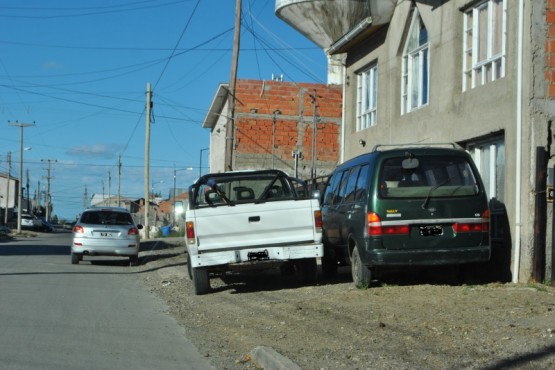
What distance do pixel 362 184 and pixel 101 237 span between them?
10.7 metres

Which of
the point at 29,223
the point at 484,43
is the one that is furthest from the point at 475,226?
the point at 29,223

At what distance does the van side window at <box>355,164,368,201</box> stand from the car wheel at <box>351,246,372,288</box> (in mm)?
810

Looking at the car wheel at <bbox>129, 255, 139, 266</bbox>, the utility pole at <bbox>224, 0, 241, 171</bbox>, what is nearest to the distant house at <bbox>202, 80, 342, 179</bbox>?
the utility pole at <bbox>224, 0, 241, 171</bbox>

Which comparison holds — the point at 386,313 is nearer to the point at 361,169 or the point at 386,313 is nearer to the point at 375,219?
the point at 375,219

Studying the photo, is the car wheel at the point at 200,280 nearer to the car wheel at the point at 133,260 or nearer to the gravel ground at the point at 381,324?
the gravel ground at the point at 381,324

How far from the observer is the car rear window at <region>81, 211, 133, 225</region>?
2034 centimetres

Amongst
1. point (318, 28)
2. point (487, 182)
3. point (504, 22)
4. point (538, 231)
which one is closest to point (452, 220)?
point (538, 231)

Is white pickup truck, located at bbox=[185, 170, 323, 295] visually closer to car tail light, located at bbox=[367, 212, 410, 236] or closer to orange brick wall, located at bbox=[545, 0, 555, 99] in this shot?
car tail light, located at bbox=[367, 212, 410, 236]

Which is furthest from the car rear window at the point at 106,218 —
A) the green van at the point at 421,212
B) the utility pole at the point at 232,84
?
the green van at the point at 421,212

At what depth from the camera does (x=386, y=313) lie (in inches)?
357

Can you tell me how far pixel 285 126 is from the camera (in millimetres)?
40375

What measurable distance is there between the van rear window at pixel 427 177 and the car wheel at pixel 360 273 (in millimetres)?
1168

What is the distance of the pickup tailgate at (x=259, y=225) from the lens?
462 inches

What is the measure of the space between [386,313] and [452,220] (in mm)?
2129
